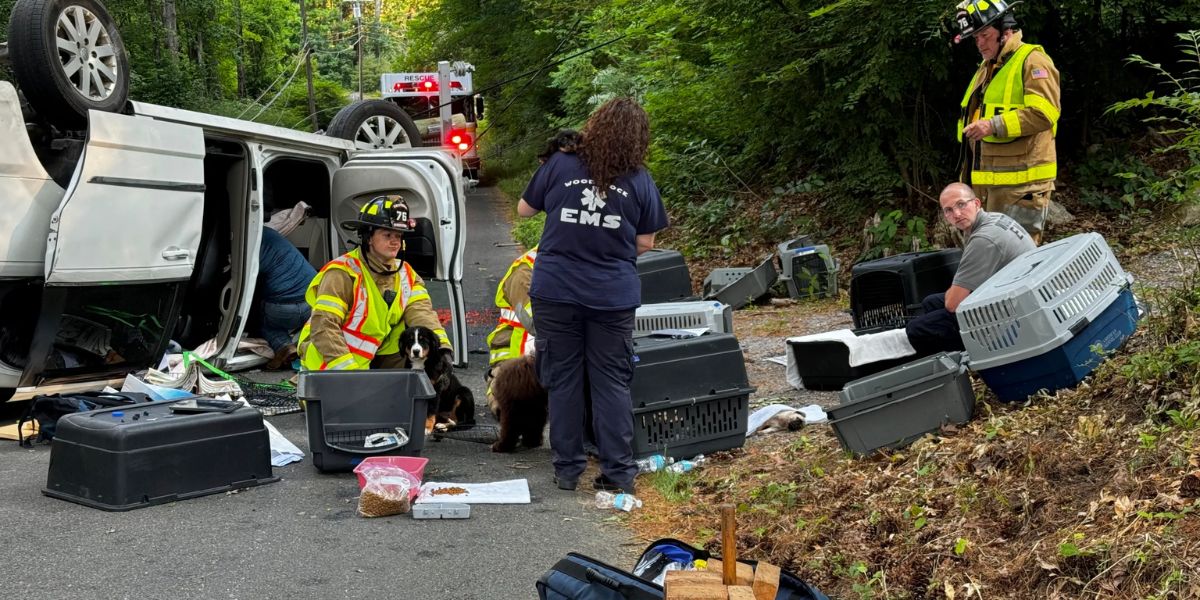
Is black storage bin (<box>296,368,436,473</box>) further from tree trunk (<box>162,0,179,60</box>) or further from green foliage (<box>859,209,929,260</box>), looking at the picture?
tree trunk (<box>162,0,179,60</box>)

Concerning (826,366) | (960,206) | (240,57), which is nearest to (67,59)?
(826,366)

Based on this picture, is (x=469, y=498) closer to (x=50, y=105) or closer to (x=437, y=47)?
(x=50, y=105)

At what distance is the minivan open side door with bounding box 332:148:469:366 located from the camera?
33.8ft

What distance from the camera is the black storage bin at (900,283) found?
8.16 meters

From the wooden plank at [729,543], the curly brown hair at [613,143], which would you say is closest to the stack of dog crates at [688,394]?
the curly brown hair at [613,143]

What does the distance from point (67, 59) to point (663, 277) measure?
186 inches

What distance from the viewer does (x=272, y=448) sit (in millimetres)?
6820

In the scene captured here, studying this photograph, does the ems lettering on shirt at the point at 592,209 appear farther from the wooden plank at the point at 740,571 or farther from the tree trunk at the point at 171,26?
the tree trunk at the point at 171,26

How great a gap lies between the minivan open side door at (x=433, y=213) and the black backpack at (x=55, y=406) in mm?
3415

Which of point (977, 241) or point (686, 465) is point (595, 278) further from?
point (977, 241)

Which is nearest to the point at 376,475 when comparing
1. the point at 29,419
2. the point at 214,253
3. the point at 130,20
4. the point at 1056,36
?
the point at 29,419

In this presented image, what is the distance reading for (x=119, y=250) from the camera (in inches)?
318

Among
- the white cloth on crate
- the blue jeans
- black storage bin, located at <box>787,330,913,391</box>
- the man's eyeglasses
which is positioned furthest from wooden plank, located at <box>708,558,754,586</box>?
the white cloth on crate

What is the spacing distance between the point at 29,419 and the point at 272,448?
1.78m
